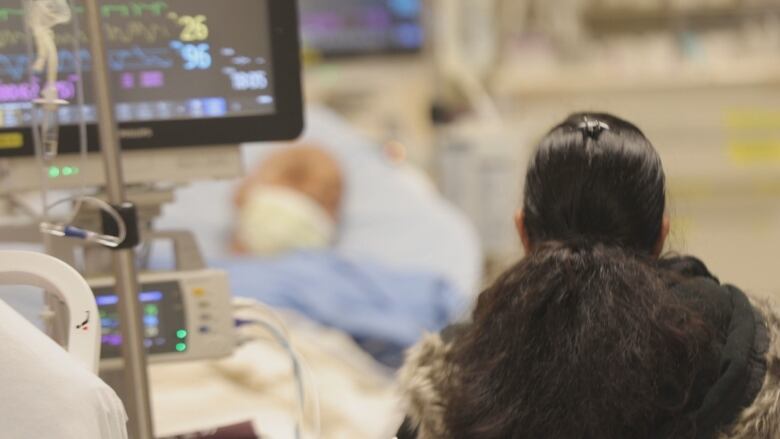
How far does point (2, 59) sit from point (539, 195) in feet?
2.57

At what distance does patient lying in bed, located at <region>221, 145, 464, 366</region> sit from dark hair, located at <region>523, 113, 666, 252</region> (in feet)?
4.75

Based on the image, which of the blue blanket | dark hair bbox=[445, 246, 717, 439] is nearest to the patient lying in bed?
the blue blanket

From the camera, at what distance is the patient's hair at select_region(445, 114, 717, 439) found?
105 centimetres

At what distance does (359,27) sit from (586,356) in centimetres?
327

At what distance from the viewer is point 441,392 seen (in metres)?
1.14

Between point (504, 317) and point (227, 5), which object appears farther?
point (227, 5)

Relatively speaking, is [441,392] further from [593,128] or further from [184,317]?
[184,317]

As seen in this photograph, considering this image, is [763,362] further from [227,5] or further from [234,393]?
[234,393]

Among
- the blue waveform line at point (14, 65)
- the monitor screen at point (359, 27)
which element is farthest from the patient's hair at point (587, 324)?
the monitor screen at point (359, 27)

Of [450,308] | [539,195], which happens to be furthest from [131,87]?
[450,308]

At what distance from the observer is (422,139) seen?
4.22 metres

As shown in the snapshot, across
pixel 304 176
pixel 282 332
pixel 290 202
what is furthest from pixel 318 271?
pixel 282 332

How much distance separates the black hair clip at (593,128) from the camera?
112 centimetres

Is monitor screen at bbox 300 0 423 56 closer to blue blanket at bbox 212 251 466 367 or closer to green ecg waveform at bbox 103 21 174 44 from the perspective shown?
blue blanket at bbox 212 251 466 367
